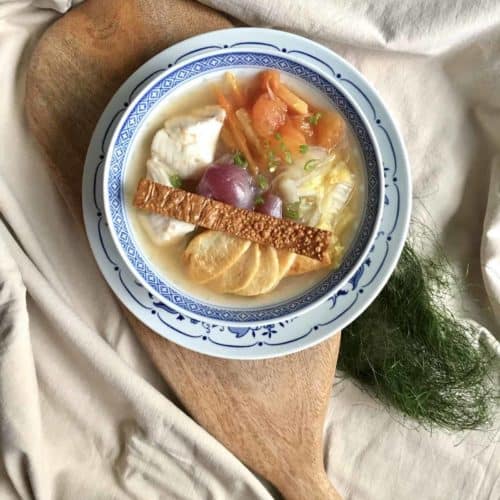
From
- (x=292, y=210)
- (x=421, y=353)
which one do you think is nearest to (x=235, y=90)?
(x=292, y=210)

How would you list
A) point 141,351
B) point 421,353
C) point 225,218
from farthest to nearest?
point 421,353 < point 141,351 < point 225,218

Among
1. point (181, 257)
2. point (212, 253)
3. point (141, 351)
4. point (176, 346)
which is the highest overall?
point (212, 253)

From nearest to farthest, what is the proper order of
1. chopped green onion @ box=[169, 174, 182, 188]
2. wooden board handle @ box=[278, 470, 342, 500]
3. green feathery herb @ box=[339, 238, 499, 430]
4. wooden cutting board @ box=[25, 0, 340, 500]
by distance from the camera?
chopped green onion @ box=[169, 174, 182, 188], wooden cutting board @ box=[25, 0, 340, 500], wooden board handle @ box=[278, 470, 342, 500], green feathery herb @ box=[339, 238, 499, 430]

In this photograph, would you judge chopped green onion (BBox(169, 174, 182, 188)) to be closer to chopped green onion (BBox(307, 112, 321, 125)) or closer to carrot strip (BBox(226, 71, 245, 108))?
carrot strip (BBox(226, 71, 245, 108))

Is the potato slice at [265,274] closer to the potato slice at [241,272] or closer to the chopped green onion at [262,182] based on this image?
the potato slice at [241,272]

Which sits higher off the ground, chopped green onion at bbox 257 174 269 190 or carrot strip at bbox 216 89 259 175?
carrot strip at bbox 216 89 259 175

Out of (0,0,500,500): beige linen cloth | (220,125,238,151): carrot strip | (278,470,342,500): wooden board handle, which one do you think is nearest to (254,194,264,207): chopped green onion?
(220,125,238,151): carrot strip

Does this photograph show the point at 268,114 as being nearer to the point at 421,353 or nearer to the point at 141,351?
the point at 141,351
